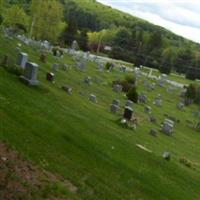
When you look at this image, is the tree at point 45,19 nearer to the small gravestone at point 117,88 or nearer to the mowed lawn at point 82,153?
the small gravestone at point 117,88

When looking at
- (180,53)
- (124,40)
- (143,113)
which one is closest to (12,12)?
(124,40)

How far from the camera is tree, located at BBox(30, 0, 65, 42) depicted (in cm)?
8975

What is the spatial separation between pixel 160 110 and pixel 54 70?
513 inches

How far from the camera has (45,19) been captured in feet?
301

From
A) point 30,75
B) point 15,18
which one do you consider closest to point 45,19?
point 15,18

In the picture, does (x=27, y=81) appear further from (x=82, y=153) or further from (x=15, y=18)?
(x=15, y=18)

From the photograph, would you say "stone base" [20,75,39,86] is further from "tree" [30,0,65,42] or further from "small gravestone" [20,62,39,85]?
"tree" [30,0,65,42]

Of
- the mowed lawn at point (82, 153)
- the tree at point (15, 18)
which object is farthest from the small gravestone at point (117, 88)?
the tree at point (15, 18)

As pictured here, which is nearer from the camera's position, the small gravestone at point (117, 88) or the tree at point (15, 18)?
the small gravestone at point (117, 88)

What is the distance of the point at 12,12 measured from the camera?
9862cm

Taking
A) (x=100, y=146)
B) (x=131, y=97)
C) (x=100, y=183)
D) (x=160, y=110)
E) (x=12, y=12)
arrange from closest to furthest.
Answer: (x=100, y=183) → (x=100, y=146) → (x=131, y=97) → (x=160, y=110) → (x=12, y=12)

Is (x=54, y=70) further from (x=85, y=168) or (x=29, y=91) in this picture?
(x=85, y=168)

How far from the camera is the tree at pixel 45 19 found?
294 feet

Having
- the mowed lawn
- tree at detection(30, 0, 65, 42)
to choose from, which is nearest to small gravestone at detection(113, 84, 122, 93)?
the mowed lawn
